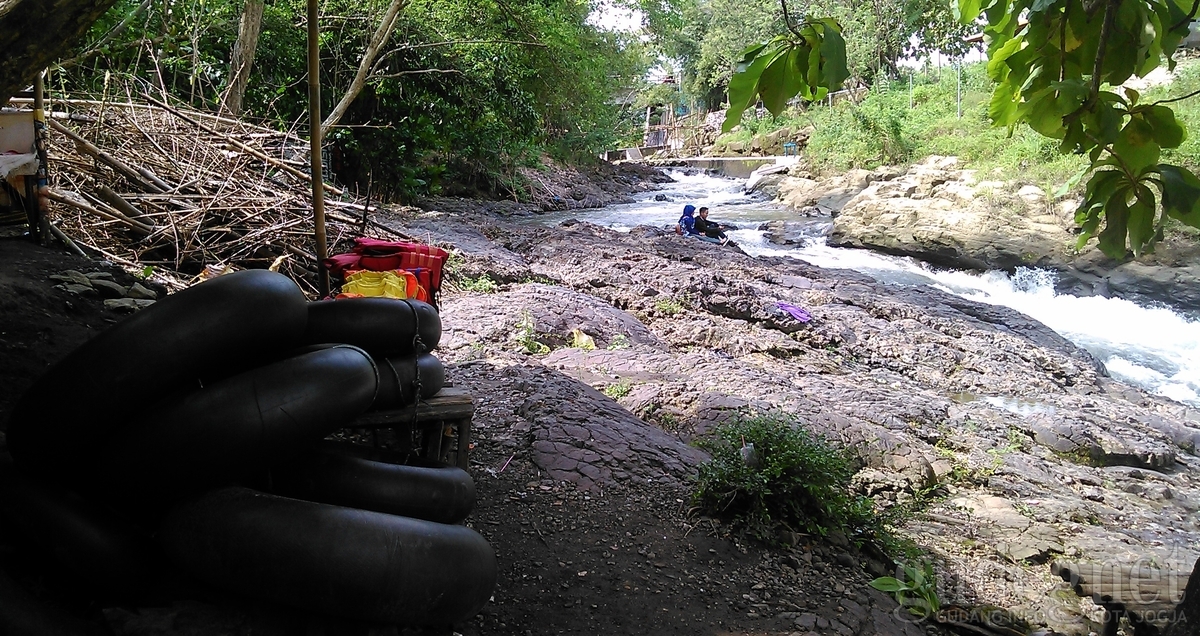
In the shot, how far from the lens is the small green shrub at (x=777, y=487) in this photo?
157 inches

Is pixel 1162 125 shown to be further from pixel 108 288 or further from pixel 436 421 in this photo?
pixel 108 288

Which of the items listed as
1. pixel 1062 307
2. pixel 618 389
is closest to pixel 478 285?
pixel 618 389

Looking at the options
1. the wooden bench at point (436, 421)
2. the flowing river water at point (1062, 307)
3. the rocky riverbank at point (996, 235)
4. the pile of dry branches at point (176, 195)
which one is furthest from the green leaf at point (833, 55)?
the rocky riverbank at point (996, 235)

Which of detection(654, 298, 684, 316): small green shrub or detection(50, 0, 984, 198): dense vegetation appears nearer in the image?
detection(654, 298, 684, 316): small green shrub

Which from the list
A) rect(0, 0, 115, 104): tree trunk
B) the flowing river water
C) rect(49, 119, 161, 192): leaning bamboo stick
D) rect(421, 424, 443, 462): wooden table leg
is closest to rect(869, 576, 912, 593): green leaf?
rect(421, 424, 443, 462): wooden table leg

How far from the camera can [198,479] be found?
2242 mm

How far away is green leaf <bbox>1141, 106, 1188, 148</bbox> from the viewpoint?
5.34ft

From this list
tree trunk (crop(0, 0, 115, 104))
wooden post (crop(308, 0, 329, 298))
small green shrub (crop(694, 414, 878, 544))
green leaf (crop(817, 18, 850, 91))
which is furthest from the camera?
wooden post (crop(308, 0, 329, 298))

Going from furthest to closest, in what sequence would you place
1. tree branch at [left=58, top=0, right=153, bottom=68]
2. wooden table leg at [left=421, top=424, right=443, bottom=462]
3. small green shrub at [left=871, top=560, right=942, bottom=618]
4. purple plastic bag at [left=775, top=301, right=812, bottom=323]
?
purple plastic bag at [left=775, top=301, right=812, bottom=323]
tree branch at [left=58, top=0, right=153, bottom=68]
small green shrub at [left=871, top=560, right=942, bottom=618]
wooden table leg at [left=421, top=424, right=443, bottom=462]

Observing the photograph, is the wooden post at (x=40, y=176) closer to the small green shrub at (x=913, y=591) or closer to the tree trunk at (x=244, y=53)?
the tree trunk at (x=244, y=53)

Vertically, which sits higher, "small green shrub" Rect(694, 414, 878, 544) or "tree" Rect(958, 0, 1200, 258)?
"tree" Rect(958, 0, 1200, 258)

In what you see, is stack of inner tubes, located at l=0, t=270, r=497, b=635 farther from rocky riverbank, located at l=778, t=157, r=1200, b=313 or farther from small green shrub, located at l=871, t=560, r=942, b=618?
rocky riverbank, located at l=778, t=157, r=1200, b=313

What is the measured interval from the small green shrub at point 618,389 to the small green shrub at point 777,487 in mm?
1710

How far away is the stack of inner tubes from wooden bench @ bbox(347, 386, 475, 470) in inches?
25.1
